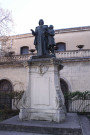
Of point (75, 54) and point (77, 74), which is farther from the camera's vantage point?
point (75, 54)

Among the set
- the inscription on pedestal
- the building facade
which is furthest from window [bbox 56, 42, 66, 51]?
the inscription on pedestal

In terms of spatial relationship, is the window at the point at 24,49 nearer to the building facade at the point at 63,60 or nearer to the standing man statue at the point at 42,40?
the building facade at the point at 63,60

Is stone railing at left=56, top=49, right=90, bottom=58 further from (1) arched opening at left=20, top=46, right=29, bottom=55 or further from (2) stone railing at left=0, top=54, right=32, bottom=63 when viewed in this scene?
(1) arched opening at left=20, top=46, right=29, bottom=55

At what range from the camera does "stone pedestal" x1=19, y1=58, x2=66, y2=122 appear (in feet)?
18.4

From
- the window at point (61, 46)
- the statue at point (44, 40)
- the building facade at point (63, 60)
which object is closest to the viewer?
the statue at point (44, 40)

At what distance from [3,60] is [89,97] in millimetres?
11382

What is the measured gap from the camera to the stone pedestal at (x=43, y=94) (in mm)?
5617

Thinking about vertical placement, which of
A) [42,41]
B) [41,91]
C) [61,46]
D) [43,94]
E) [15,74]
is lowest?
[43,94]

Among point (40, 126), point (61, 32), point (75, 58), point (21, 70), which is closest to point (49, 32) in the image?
point (40, 126)

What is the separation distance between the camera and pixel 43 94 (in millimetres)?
5926

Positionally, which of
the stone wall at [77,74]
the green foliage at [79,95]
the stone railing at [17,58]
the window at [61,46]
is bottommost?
the green foliage at [79,95]

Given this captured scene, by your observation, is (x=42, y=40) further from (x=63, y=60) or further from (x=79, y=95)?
(x=63, y=60)

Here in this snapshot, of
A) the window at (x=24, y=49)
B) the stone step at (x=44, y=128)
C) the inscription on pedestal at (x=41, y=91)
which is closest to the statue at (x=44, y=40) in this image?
the inscription on pedestal at (x=41, y=91)

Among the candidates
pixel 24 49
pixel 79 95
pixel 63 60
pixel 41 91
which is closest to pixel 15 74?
pixel 24 49
